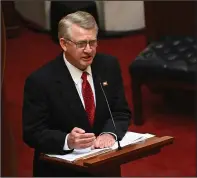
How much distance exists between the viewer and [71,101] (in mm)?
1925

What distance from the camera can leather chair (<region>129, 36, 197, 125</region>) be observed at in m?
4.46

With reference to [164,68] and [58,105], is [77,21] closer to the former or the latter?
[58,105]

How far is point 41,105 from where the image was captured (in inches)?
74.9

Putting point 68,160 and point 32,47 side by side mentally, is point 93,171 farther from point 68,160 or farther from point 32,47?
point 32,47

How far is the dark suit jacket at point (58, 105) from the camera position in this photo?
6.25 feet

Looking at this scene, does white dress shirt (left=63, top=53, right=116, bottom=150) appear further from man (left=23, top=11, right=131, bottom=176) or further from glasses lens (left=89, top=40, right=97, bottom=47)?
glasses lens (left=89, top=40, right=97, bottom=47)

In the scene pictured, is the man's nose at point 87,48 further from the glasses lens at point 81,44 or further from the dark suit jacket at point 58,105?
the dark suit jacket at point 58,105

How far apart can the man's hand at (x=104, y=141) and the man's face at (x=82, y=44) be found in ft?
0.85

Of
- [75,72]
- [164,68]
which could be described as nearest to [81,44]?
[75,72]

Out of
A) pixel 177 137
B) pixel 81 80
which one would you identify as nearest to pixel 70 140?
pixel 81 80

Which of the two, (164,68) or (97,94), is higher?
(97,94)

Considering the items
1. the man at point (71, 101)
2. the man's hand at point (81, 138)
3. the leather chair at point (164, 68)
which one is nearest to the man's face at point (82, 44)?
the man at point (71, 101)

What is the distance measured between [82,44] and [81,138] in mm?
292

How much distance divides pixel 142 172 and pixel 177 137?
658mm
